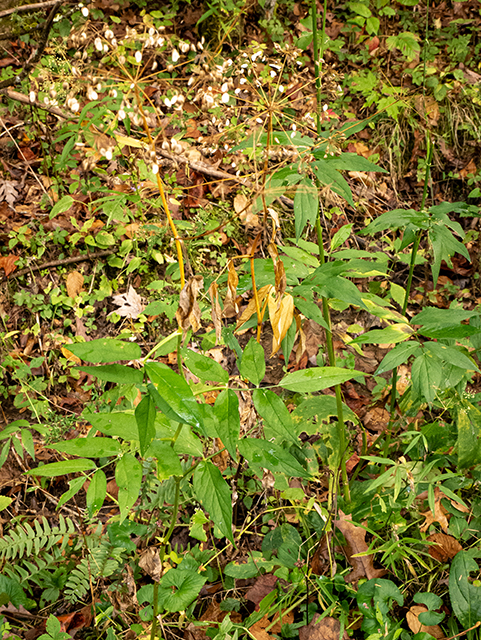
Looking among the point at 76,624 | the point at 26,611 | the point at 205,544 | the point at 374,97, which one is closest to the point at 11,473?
the point at 26,611

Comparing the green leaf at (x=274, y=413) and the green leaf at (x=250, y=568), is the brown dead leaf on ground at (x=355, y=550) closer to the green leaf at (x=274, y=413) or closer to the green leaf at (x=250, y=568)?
the green leaf at (x=250, y=568)

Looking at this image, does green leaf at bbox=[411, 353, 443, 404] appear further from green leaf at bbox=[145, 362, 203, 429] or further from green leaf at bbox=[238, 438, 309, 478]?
green leaf at bbox=[145, 362, 203, 429]

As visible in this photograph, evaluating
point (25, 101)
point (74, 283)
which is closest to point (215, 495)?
point (74, 283)

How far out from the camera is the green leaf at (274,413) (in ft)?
4.02

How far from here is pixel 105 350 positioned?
1.12m

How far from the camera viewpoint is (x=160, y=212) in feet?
11.1

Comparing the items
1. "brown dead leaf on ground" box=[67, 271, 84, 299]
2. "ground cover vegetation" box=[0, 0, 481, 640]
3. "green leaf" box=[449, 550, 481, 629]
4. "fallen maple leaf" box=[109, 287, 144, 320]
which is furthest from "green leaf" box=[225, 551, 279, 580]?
"brown dead leaf on ground" box=[67, 271, 84, 299]

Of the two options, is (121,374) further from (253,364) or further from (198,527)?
(198,527)

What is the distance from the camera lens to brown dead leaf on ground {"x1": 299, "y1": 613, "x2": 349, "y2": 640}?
1.77 meters

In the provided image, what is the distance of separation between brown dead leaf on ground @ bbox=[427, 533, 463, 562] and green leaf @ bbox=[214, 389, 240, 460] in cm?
148

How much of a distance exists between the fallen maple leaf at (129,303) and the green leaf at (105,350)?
1.95 m

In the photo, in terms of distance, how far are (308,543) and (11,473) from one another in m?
1.75

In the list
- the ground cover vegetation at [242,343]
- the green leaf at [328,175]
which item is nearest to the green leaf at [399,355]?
the ground cover vegetation at [242,343]

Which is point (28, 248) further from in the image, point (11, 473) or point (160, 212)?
point (11, 473)
